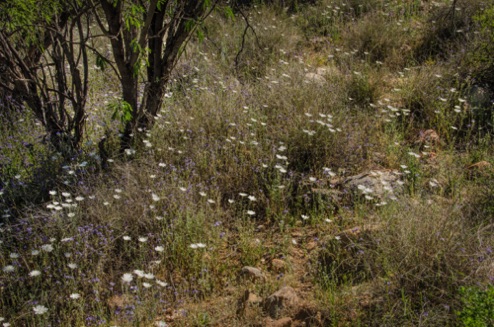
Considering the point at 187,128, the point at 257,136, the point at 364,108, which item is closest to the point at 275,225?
the point at 257,136

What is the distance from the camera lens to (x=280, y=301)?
3.22m

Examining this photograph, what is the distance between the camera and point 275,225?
4293 millimetres

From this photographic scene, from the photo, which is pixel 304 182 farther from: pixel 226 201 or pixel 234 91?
pixel 234 91

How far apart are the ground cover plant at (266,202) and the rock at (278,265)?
1.1 inches

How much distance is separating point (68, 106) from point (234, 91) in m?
2.22

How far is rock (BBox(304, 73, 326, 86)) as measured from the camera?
6.21 m

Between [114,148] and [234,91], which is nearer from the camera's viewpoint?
[114,148]

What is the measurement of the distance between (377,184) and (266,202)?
1013 millimetres

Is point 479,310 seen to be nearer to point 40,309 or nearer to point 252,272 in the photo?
point 252,272

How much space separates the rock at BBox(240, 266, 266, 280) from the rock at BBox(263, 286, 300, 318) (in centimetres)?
32

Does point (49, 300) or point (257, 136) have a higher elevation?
point (257, 136)

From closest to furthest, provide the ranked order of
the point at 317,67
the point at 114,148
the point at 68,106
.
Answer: the point at 114,148
the point at 68,106
the point at 317,67

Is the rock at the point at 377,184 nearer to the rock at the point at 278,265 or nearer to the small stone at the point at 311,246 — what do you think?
the small stone at the point at 311,246

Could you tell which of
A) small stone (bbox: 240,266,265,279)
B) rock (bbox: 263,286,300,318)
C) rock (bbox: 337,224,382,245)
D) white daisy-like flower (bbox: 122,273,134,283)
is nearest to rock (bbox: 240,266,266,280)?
small stone (bbox: 240,266,265,279)
